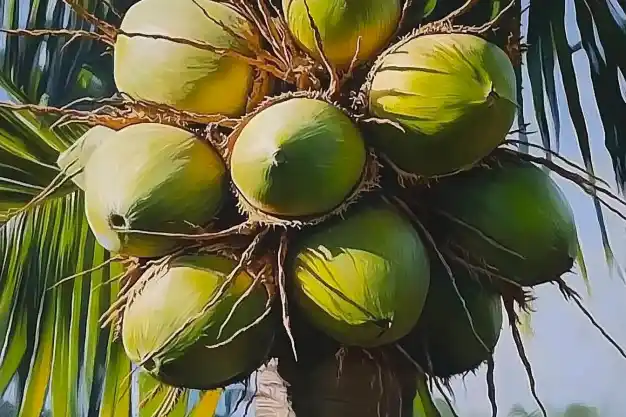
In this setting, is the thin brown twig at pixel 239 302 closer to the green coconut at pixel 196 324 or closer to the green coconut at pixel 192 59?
the green coconut at pixel 196 324

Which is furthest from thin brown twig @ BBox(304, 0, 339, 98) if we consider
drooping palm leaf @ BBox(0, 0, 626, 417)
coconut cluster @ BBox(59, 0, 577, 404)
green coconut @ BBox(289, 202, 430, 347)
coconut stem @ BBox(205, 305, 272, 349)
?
drooping palm leaf @ BBox(0, 0, 626, 417)

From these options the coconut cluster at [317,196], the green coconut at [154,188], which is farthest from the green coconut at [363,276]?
the green coconut at [154,188]

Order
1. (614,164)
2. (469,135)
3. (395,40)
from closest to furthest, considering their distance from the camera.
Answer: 1. (469,135)
2. (395,40)
3. (614,164)

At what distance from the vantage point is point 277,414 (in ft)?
3.26

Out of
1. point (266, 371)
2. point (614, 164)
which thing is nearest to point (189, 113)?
point (266, 371)

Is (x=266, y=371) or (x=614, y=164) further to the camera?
(x=614, y=164)

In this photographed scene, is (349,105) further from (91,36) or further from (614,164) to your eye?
(614,164)

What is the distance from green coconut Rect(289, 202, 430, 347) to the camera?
0.88 meters

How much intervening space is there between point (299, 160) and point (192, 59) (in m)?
0.19

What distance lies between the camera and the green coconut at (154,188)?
2.99 feet

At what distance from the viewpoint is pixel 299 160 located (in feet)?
2.85

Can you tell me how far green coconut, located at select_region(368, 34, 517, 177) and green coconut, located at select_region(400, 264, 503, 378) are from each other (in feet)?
0.41

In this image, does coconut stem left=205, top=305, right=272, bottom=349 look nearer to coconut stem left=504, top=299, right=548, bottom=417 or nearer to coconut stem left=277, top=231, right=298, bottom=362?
coconut stem left=277, top=231, right=298, bottom=362

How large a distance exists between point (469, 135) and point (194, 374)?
36 cm
